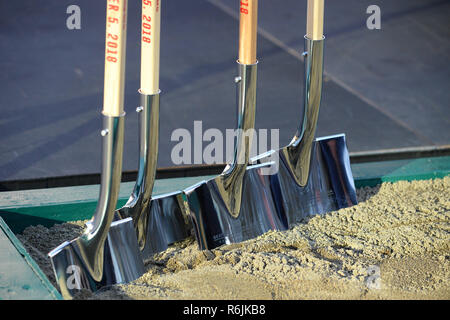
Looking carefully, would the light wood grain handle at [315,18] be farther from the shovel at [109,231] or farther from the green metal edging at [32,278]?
the green metal edging at [32,278]

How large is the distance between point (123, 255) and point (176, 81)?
1.55m

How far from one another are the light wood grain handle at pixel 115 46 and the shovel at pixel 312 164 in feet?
1.69

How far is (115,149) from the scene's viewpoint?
1.34 meters

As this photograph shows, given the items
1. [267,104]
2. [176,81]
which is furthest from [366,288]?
[176,81]

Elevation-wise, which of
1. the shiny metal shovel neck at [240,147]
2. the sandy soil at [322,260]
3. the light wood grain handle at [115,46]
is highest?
the light wood grain handle at [115,46]

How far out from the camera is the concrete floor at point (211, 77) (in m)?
2.44

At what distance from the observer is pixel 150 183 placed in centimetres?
150

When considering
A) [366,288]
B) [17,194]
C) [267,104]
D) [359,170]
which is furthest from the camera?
[267,104]

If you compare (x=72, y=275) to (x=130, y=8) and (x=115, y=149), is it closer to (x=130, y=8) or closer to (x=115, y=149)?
→ (x=115, y=149)

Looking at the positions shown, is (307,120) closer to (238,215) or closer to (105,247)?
(238,215)

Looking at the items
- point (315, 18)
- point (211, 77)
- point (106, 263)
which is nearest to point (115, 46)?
point (106, 263)

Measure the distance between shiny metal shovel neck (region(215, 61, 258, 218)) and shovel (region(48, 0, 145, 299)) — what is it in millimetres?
264

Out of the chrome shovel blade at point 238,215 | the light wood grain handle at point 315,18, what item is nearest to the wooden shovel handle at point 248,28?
the light wood grain handle at point 315,18

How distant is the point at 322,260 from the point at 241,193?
249 mm
